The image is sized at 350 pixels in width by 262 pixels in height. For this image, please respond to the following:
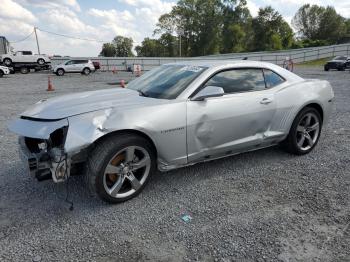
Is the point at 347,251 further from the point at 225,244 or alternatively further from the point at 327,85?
the point at 327,85

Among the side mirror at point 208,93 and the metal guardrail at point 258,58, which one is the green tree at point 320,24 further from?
the side mirror at point 208,93

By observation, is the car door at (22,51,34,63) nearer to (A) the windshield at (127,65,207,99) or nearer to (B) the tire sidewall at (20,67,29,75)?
(B) the tire sidewall at (20,67,29,75)

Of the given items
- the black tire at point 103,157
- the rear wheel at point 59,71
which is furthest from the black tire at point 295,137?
the rear wheel at point 59,71

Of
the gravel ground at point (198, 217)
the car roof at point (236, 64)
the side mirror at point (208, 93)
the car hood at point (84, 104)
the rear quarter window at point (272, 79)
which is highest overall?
the car roof at point (236, 64)

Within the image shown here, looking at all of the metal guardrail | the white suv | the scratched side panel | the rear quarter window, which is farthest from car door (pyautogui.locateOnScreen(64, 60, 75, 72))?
the scratched side panel

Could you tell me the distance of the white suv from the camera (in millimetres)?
25953

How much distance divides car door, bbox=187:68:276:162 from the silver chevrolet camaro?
0.01 m

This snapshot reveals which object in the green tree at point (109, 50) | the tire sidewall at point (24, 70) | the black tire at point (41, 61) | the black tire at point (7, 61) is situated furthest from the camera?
the green tree at point (109, 50)

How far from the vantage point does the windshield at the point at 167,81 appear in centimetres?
355

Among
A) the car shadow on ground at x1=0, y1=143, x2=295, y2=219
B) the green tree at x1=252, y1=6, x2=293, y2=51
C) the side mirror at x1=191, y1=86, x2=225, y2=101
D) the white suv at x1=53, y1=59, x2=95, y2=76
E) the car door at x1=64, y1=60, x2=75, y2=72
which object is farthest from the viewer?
the green tree at x1=252, y1=6, x2=293, y2=51

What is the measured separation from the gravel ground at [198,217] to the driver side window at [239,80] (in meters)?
1.10

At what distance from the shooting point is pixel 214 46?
72.4 m

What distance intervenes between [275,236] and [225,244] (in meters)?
0.48

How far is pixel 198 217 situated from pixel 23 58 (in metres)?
30.7
